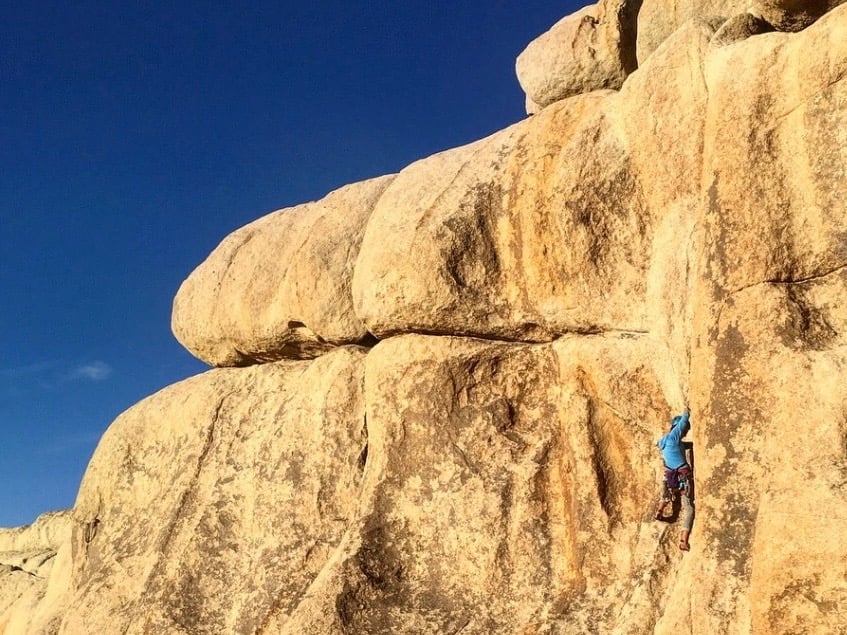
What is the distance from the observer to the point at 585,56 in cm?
1289

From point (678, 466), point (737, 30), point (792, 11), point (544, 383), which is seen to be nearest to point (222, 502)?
point (544, 383)

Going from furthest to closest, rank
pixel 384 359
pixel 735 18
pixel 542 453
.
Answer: pixel 384 359 → pixel 542 453 → pixel 735 18

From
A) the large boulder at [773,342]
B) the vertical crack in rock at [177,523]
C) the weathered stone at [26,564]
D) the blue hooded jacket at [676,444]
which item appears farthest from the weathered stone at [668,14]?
the weathered stone at [26,564]

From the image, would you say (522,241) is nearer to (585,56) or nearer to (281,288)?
(585,56)

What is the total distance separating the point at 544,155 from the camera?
11.6 m

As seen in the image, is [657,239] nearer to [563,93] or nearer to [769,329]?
[769,329]

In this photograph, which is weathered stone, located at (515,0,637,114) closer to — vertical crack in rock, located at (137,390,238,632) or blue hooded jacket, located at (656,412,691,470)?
blue hooded jacket, located at (656,412,691,470)

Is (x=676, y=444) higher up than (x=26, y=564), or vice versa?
(x=26, y=564)

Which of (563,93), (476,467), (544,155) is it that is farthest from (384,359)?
(563,93)

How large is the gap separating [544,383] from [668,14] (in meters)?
4.59

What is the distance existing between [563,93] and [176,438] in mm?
7599

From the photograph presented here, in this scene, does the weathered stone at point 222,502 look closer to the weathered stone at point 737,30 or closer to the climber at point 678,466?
the climber at point 678,466

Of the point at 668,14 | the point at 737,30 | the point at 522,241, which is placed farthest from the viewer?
the point at 668,14

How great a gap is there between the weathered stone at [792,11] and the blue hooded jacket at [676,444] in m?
4.33
